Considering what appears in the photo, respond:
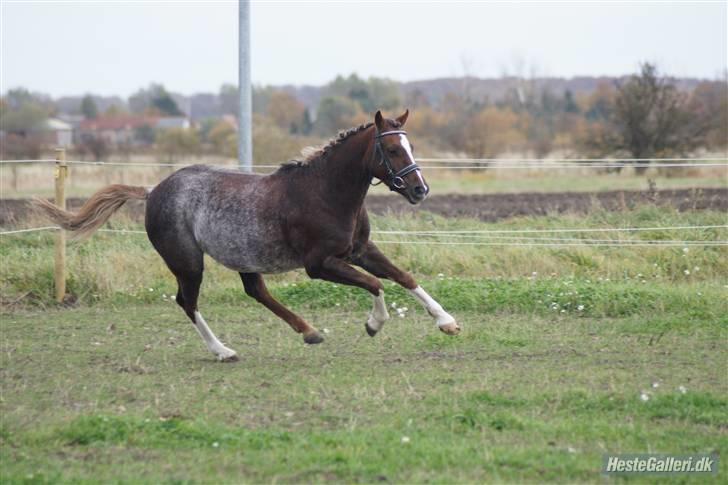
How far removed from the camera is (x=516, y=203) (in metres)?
20.8

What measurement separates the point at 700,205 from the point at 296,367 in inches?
431

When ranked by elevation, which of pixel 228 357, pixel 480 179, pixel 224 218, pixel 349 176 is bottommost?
pixel 228 357

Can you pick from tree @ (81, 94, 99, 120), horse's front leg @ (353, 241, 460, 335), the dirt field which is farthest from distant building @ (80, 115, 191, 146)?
horse's front leg @ (353, 241, 460, 335)

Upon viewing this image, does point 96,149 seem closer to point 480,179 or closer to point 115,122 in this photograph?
point 480,179

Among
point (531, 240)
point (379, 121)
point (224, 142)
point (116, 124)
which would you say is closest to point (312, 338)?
point (379, 121)

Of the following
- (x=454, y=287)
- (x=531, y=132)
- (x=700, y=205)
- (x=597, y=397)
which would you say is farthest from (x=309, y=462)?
(x=531, y=132)

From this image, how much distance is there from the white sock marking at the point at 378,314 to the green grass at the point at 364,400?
0.93 ft

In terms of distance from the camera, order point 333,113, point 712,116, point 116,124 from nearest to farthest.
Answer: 1. point 712,116
2. point 333,113
3. point 116,124

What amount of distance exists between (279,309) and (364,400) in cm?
222

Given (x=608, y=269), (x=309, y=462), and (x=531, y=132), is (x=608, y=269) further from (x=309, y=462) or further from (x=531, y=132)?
(x=531, y=132)

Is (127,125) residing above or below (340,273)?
above

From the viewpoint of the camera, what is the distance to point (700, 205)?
659 inches

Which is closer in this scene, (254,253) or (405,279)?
(405,279)

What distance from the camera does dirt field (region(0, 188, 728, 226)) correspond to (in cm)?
1694
